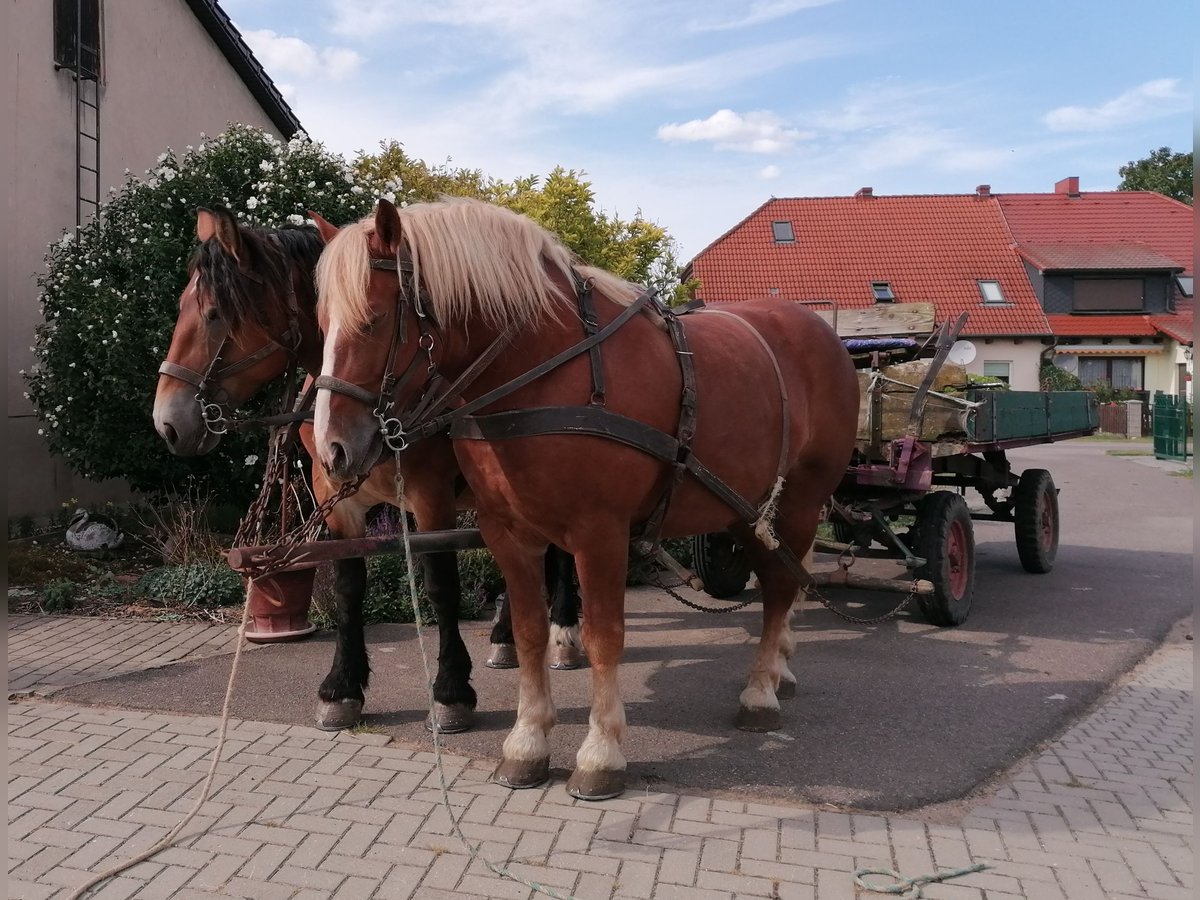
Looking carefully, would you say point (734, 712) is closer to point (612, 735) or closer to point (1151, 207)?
point (612, 735)

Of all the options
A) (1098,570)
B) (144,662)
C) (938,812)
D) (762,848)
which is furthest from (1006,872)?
(1098,570)

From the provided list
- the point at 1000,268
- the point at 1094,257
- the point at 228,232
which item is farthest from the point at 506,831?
the point at 1094,257

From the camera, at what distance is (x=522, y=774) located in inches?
132

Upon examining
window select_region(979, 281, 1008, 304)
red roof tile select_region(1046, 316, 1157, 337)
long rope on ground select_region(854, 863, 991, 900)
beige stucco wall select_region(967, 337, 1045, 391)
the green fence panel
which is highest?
window select_region(979, 281, 1008, 304)

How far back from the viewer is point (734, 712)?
4.25 m

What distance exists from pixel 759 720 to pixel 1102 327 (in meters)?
30.9

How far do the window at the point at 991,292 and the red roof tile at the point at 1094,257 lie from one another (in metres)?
1.80

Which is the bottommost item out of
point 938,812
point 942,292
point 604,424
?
point 938,812

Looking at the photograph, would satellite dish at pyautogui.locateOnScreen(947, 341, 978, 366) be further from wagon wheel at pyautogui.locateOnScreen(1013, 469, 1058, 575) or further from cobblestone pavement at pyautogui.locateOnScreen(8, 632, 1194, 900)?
cobblestone pavement at pyautogui.locateOnScreen(8, 632, 1194, 900)

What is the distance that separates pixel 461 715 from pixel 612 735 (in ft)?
3.17

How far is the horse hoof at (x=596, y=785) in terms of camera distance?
322cm

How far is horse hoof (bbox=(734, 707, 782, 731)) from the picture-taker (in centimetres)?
398

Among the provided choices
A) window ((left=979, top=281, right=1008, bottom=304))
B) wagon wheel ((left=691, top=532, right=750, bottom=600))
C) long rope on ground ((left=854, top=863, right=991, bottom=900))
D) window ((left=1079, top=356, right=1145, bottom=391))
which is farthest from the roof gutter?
window ((left=1079, top=356, right=1145, bottom=391))

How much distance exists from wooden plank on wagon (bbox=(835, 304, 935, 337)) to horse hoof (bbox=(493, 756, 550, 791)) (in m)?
4.37
